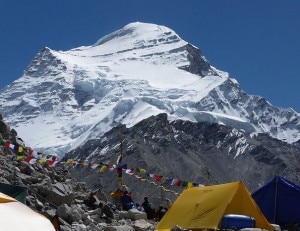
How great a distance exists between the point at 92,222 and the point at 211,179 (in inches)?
6657

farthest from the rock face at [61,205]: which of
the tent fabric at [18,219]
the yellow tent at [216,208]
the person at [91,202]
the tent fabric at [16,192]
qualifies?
the tent fabric at [18,219]

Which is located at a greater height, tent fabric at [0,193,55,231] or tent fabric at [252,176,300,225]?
tent fabric at [252,176,300,225]

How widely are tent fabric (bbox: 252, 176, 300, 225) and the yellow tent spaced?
2.57 m

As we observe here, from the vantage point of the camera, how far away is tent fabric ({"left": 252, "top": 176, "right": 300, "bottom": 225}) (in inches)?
723

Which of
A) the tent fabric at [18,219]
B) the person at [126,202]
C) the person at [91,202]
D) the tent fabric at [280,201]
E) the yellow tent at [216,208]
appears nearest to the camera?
the tent fabric at [18,219]

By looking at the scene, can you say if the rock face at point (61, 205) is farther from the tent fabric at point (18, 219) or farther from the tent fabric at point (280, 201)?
the tent fabric at point (18, 219)

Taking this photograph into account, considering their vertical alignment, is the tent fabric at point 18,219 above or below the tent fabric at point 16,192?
below

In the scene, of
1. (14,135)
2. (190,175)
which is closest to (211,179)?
(190,175)

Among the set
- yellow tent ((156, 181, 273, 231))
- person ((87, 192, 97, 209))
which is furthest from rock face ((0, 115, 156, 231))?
yellow tent ((156, 181, 273, 231))

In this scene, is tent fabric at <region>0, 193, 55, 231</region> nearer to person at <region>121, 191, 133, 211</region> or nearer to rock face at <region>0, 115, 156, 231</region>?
rock face at <region>0, 115, 156, 231</region>

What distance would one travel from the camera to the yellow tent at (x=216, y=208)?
1561cm

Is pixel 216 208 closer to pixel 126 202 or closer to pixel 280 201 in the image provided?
pixel 280 201

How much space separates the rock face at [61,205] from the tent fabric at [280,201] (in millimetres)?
3136

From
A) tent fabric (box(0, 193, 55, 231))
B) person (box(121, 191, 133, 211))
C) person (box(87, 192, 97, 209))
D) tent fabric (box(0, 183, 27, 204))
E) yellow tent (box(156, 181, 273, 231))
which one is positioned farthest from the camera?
person (box(121, 191, 133, 211))
